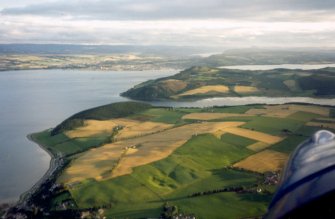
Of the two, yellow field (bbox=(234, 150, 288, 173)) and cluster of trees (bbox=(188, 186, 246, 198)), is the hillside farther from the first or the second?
cluster of trees (bbox=(188, 186, 246, 198))

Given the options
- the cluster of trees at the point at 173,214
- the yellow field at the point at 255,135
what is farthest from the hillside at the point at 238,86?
the cluster of trees at the point at 173,214

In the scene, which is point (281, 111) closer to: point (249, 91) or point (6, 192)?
point (249, 91)

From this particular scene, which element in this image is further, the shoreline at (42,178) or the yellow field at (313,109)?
the yellow field at (313,109)

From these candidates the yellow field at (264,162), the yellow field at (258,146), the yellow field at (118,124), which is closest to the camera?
the yellow field at (264,162)

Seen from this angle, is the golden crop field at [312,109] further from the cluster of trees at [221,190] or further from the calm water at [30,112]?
the calm water at [30,112]

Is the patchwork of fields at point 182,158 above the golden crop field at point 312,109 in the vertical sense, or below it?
below

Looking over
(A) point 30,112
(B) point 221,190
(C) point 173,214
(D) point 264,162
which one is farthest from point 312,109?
(A) point 30,112
